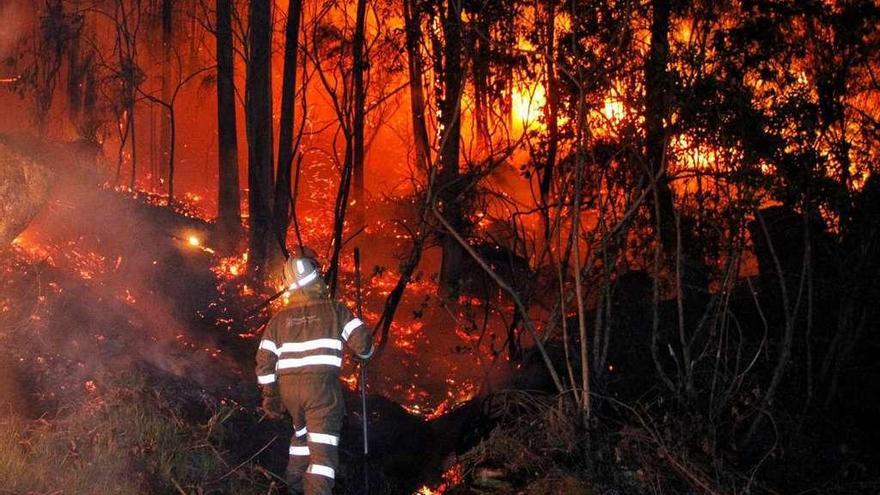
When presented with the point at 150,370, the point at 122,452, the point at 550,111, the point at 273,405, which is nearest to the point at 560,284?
the point at 273,405

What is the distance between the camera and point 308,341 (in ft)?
22.4

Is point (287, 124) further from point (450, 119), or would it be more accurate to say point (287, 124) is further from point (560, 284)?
point (560, 284)

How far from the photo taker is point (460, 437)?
31.9ft

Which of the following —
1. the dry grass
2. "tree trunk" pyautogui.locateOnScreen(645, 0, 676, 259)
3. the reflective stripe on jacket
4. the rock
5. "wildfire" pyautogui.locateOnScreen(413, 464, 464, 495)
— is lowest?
"wildfire" pyautogui.locateOnScreen(413, 464, 464, 495)

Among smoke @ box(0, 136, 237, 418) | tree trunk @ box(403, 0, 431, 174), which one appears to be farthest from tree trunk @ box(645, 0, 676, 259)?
smoke @ box(0, 136, 237, 418)

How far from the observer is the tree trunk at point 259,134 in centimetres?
1553

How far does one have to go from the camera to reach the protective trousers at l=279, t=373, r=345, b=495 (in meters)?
6.73

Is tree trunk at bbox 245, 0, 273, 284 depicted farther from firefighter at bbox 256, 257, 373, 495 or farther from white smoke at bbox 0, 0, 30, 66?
firefighter at bbox 256, 257, 373, 495

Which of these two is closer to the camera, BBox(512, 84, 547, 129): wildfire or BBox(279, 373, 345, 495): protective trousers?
BBox(279, 373, 345, 495): protective trousers

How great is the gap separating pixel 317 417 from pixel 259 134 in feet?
33.2

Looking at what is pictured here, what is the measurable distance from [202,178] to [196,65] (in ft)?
14.2

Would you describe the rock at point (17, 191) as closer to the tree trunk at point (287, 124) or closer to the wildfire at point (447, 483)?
the wildfire at point (447, 483)

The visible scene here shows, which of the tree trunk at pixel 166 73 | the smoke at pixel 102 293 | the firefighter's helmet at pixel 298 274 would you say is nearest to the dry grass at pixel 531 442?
the firefighter's helmet at pixel 298 274

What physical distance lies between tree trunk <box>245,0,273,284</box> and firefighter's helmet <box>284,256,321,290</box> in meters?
8.48
